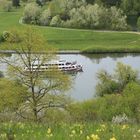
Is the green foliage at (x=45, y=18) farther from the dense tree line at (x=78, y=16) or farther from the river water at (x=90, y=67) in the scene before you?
the river water at (x=90, y=67)

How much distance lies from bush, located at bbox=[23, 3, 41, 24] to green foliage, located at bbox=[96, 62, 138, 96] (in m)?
51.7

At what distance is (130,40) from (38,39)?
49959 mm

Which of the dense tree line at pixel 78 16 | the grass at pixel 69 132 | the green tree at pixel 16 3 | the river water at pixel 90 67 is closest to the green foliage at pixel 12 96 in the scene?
the river water at pixel 90 67

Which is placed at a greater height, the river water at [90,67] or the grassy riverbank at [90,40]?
the river water at [90,67]

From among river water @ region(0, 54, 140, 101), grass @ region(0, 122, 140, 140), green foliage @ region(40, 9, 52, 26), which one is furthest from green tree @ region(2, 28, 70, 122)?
green foliage @ region(40, 9, 52, 26)

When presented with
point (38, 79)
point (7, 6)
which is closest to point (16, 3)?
point (7, 6)

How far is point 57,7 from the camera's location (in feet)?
330

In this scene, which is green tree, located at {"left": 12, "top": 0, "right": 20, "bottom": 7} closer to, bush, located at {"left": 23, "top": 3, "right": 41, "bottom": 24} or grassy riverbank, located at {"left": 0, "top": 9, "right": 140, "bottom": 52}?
bush, located at {"left": 23, "top": 3, "right": 41, "bottom": 24}

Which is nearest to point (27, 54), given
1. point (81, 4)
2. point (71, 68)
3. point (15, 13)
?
point (71, 68)

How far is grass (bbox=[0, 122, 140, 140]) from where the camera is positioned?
27.1 feet

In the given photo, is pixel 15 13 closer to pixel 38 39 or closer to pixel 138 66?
pixel 138 66

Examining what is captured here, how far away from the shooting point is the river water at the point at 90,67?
155 ft

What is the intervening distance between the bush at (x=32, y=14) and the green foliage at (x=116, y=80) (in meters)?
51.7

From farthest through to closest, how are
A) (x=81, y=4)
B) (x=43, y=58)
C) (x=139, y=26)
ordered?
(x=81, y=4), (x=139, y=26), (x=43, y=58)
